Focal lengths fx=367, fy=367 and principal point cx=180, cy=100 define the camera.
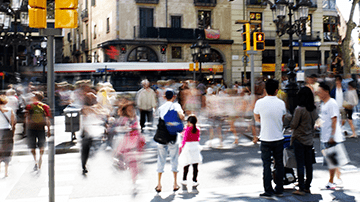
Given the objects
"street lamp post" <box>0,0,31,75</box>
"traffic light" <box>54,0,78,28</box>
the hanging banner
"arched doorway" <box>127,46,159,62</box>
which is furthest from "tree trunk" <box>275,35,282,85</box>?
"traffic light" <box>54,0,78,28</box>

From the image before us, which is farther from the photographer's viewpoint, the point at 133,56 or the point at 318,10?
the point at 318,10

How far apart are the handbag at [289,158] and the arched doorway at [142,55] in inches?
1112

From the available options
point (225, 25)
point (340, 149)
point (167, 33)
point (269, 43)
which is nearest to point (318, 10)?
point (269, 43)

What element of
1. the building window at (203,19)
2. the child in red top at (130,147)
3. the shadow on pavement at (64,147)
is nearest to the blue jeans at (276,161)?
the child in red top at (130,147)

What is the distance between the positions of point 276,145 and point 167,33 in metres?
29.1

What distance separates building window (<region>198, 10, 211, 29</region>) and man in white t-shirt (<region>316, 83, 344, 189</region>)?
30264mm

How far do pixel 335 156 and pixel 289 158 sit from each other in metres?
0.78

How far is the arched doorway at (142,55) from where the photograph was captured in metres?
33.3

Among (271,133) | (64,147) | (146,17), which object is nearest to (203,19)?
(146,17)

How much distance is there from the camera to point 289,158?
585 centimetres

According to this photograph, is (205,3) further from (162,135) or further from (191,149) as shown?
(162,135)

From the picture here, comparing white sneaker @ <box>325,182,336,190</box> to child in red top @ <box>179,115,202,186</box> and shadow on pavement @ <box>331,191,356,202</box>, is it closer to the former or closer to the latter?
shadow on pavement @ <box>331,191,356,202</box>

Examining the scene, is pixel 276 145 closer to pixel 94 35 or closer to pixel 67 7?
pixel 67 7

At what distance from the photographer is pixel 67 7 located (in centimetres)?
483
